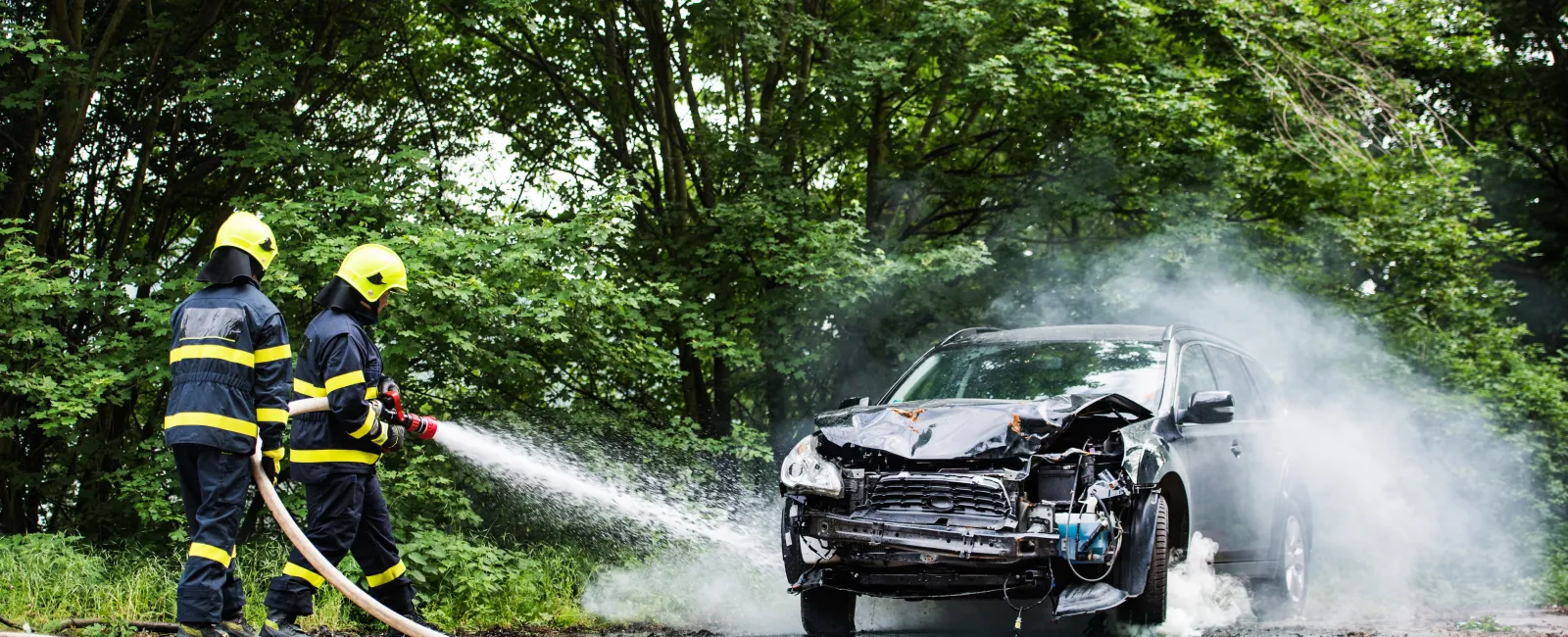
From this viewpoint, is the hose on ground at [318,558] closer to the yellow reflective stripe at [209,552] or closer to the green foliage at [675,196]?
the yellow reflective stripe at [209,552]

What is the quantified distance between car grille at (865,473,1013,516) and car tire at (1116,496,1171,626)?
33.2 inches

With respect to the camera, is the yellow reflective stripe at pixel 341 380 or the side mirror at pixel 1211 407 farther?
the side mirror at pixel 1211 407

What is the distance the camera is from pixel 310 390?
5309 millimetres

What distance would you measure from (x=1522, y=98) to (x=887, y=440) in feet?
62.5

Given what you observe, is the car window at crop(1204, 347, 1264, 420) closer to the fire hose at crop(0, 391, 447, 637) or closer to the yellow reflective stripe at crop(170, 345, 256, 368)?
the fire hose at crop(0, 391, 447, 637)

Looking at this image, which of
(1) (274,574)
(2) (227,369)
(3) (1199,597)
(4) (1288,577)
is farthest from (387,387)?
(4) (1288,577)

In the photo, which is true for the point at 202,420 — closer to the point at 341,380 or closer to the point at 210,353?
the point at 210,353

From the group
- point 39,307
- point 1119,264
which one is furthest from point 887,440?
point 1119,264

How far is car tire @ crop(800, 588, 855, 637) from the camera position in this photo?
6.05 m

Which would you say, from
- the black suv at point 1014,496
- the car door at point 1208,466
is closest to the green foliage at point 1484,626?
the car door at point 1208,466

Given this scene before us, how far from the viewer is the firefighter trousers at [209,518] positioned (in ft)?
15.9

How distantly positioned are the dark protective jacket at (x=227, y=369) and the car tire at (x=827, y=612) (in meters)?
2.68

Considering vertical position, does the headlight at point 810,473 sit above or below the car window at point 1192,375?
below

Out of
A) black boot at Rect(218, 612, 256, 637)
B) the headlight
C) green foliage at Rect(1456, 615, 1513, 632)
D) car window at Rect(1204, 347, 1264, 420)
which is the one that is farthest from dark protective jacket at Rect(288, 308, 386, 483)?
green foliage at Rect(1456, 615, 1513, 632)
